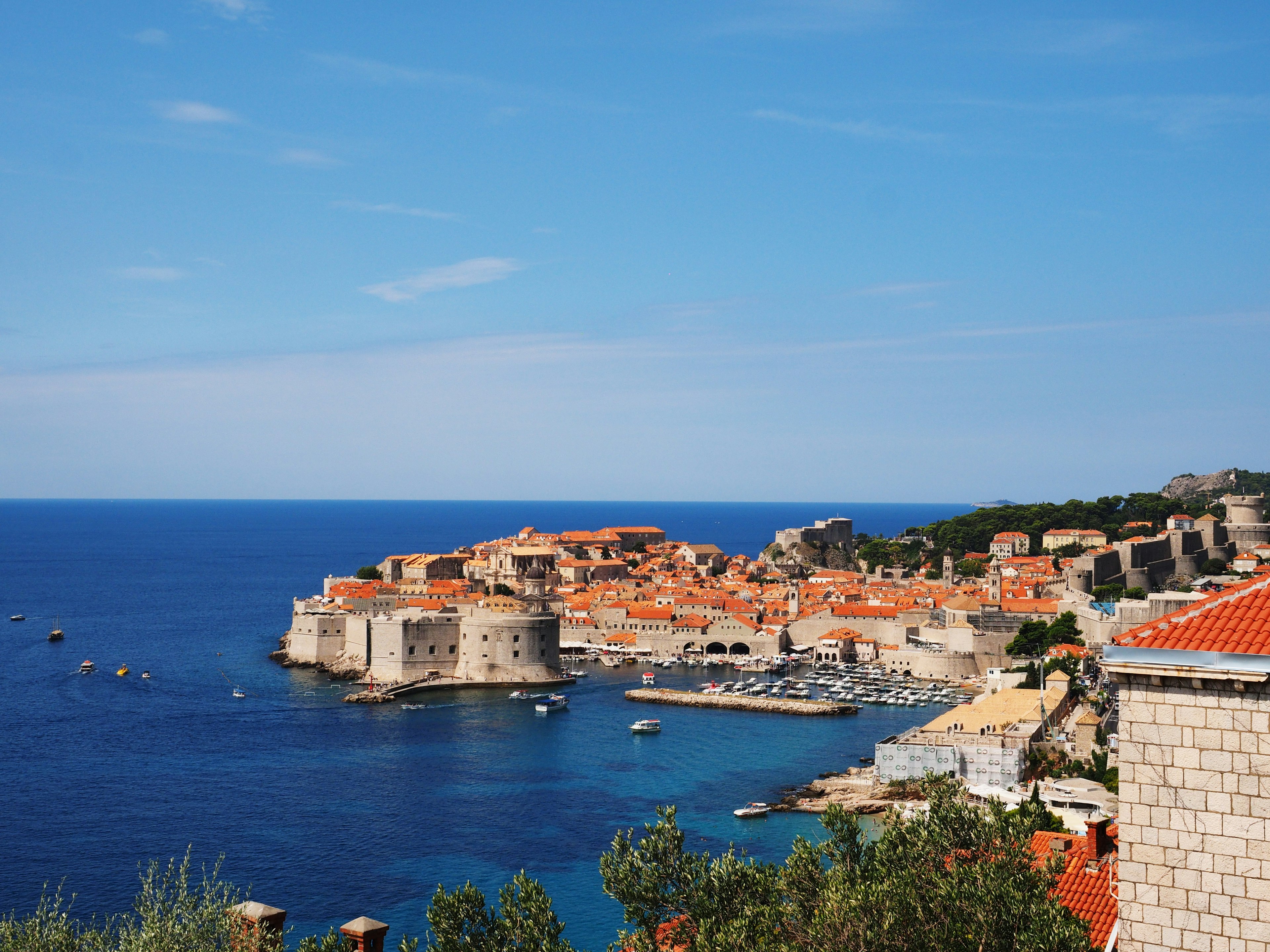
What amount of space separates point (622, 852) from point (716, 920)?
1098mm

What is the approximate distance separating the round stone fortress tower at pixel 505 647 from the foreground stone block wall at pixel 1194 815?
37.0m

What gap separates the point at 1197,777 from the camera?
3.93m

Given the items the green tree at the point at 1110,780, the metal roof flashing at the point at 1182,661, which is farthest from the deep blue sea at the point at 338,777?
the metal roof flashing at the point at 1182,661

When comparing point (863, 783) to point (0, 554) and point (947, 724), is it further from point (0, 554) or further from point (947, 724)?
point (0, 554)

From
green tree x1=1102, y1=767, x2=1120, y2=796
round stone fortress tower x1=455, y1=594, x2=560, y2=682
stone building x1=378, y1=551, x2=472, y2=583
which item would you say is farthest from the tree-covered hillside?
green tree x1=1102, y1=767, x2=1120, y2=796

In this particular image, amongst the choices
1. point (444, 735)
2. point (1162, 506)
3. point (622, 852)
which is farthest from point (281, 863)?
point (1162, 506)

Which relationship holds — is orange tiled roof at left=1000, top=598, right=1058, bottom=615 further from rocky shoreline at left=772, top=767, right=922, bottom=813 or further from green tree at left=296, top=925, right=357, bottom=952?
green tree at left=296, top=925, right=357, bottom=952

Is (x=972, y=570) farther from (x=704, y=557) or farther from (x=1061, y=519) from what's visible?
(x=704, y=557)

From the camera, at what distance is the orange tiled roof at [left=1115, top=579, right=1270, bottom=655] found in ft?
12.6

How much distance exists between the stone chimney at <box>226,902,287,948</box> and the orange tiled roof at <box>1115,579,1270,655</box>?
21.5ft

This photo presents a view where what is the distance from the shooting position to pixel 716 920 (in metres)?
7.56

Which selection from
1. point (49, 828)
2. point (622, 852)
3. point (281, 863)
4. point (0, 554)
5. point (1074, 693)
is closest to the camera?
point (622, 852)

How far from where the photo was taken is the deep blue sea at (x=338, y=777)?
19234mm

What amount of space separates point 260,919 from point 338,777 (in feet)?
62.5
